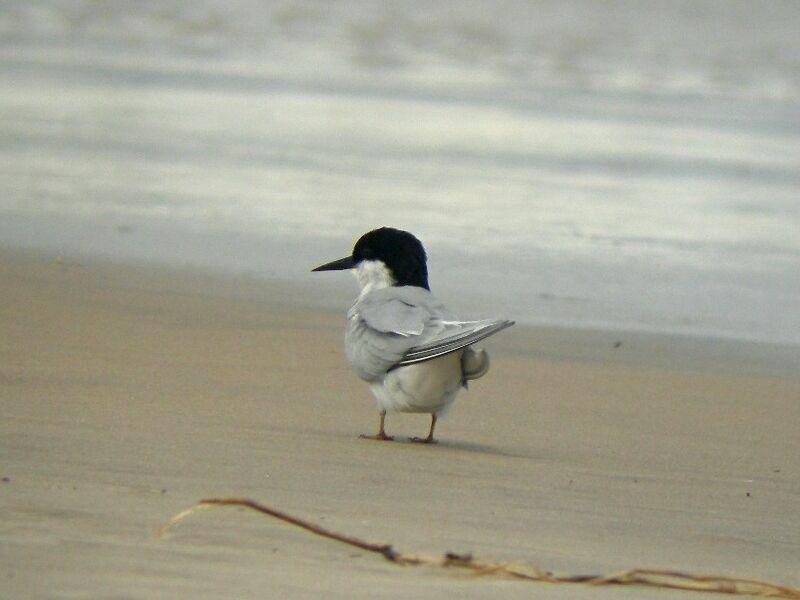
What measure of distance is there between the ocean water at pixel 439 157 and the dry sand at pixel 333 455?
1253 mm

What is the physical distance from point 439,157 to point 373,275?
9.26 metres

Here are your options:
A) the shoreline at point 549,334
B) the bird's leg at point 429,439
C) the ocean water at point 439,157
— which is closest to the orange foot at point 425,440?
the bird's leg at point 429,439

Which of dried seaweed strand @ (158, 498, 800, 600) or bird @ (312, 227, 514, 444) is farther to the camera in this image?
bird @ (312, 227, 514, 444)

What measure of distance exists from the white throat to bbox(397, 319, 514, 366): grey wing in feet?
2.26

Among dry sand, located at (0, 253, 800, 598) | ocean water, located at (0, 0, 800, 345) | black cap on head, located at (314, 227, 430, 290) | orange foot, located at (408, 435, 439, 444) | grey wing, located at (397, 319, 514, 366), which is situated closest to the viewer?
dry sand, located at (0, 253, 800, 598)

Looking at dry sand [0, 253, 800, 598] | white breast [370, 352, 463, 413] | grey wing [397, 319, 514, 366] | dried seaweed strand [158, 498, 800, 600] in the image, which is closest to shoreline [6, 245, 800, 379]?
dry sand [0, 253, 800, 598]

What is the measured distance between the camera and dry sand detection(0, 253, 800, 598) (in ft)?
12.2

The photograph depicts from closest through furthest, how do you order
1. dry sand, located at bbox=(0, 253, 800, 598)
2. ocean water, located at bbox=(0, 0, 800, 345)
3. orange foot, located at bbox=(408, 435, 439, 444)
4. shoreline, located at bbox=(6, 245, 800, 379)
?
dry sand, located at bbox=(0, 253, 800, 598) < orange foot, located at bbox=(408, 435, 439, 444) < shoreline, located at bbox=(6, 245, 800, 379) < ocean water, located at bbox=(0, 0, 800, 345)

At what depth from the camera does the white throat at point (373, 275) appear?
21.6 feet

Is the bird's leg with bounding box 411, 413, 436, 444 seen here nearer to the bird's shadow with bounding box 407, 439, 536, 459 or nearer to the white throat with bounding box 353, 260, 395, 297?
the bird's shadow with bounding box 407, 439, 536, 459

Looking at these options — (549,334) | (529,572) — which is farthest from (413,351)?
(549,334)

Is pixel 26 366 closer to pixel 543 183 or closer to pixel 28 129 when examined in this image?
pixel 543 183

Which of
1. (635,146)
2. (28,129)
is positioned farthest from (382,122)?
(28,129)

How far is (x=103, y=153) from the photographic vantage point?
48.3 ft
